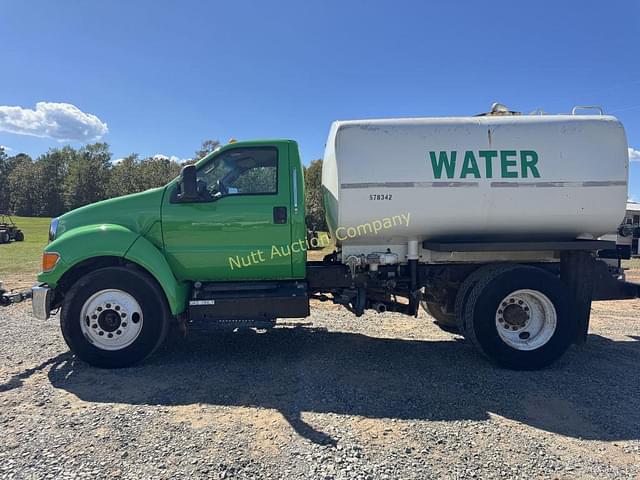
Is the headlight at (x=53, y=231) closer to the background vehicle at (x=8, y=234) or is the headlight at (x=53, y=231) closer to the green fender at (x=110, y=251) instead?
the green fender at (x=110, y=251)

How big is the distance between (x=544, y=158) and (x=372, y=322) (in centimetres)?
367

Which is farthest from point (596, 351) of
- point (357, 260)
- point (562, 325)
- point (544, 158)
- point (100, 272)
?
point (100, 272)

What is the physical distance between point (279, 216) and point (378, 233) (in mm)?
1172

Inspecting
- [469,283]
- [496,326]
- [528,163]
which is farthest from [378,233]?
[528,163]

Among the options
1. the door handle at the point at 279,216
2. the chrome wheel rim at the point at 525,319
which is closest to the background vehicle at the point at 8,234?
the door handle at the point at 279,216

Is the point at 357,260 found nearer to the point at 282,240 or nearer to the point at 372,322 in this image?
the point at 282,240

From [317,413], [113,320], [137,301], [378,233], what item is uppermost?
[378,233]

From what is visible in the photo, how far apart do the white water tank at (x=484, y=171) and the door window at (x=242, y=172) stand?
0.84 meters

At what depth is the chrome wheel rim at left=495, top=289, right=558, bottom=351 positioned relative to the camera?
509 cm

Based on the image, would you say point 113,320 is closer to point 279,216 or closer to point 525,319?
point 279,216

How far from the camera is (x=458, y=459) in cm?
323

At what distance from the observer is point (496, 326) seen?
5.05 metres

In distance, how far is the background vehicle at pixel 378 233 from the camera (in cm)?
492

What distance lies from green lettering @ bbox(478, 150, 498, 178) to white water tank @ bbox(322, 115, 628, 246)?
11 mm
